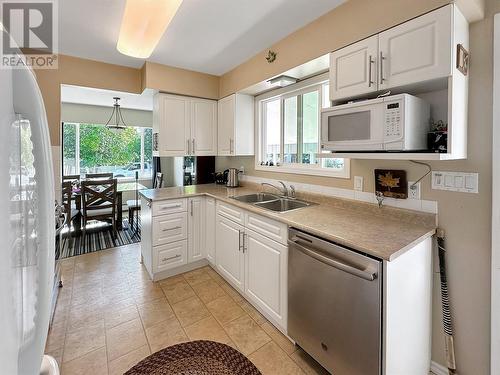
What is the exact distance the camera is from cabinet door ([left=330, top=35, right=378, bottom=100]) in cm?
160

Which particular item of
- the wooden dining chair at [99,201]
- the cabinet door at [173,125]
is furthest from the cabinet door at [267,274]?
the wooden dining chair at [99,201]

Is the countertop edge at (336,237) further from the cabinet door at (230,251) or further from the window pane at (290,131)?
the window pane at (290,131)

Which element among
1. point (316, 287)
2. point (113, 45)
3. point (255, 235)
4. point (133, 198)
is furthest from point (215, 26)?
point (133, 198)

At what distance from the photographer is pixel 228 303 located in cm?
237

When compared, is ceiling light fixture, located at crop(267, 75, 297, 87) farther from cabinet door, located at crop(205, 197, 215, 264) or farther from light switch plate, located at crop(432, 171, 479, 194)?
light switch plate, located at crop(432, 171, 479, 194)

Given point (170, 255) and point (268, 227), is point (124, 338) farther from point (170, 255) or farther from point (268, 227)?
point (268, 227)

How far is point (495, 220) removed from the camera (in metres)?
1.40

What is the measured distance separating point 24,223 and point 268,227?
1667 millimetres

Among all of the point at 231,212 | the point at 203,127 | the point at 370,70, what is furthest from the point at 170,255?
the point at 370,70

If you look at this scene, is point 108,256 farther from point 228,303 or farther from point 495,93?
point 495,93

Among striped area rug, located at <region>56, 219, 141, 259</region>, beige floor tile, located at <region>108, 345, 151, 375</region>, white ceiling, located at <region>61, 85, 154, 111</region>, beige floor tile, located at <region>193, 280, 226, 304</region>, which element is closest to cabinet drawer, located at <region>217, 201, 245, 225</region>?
beige floor tile, located at <region>193, 280, 226, 304</region>

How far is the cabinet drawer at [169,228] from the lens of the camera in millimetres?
2758

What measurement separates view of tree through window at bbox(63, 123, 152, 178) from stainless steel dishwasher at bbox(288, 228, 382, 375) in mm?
5063

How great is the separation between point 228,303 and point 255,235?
74cm
